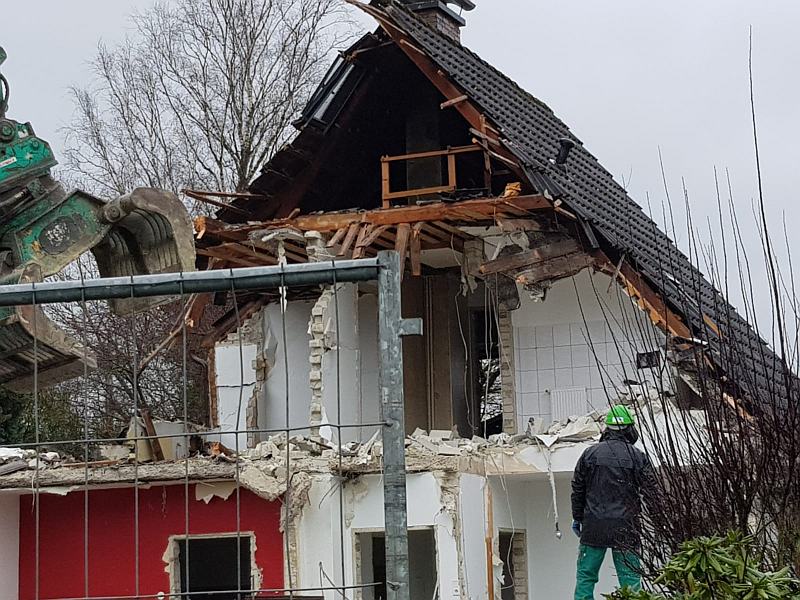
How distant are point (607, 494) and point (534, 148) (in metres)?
7.59

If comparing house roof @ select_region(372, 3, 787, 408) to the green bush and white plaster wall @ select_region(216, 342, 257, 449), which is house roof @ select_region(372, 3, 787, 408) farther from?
the green bush

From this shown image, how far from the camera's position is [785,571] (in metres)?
5.29

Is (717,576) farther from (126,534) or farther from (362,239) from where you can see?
(126,534)

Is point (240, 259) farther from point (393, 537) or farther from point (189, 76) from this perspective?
point (189, 76)

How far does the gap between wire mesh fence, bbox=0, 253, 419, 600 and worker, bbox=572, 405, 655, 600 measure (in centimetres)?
190

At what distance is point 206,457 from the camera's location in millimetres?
A: 13773

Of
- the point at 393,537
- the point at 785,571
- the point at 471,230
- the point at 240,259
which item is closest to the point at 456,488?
the point at 471,230

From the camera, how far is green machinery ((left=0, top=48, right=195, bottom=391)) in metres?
4.35

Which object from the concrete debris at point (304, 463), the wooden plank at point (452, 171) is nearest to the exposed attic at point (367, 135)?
the wooden plank at point (452, 171)

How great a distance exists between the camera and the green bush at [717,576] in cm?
513

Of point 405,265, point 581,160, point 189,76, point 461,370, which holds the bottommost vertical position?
point 461,370

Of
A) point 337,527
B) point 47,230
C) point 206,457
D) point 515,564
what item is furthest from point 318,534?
point 47,230

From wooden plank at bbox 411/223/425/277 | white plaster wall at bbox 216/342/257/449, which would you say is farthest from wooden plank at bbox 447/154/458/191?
white plaster wall at bbox 216/342/257/449

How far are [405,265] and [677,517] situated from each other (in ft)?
31.3
